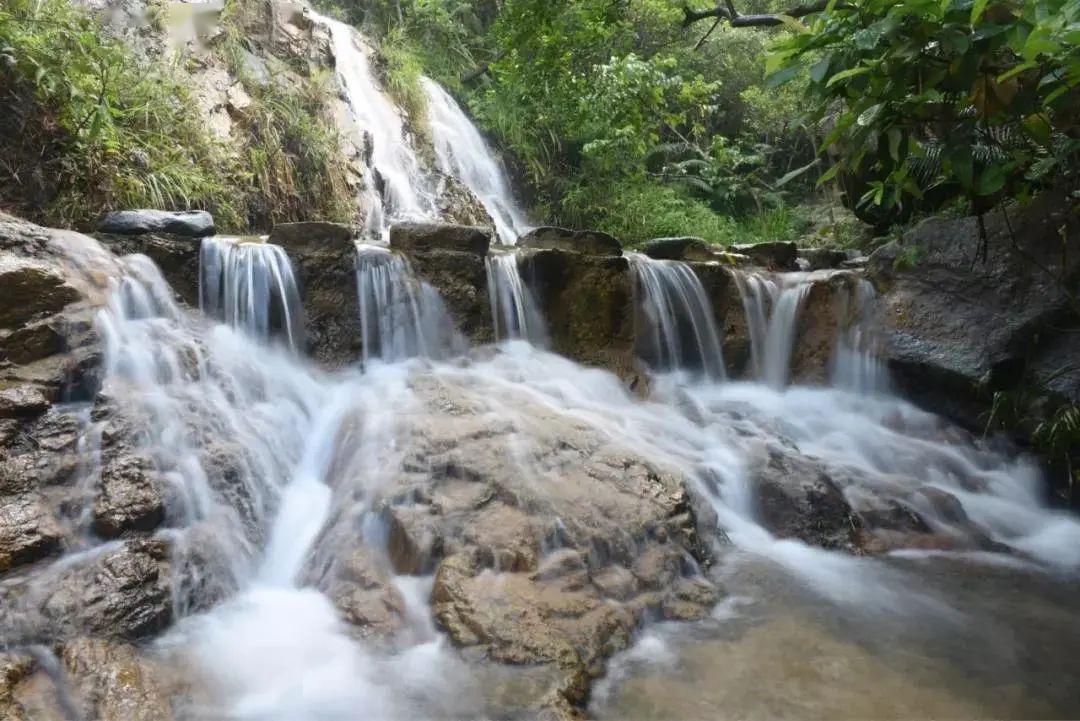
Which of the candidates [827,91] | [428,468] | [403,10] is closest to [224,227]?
[428,468]

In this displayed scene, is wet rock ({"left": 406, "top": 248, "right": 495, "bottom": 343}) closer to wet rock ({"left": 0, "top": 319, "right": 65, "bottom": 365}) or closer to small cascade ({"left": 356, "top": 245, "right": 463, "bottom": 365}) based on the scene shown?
small cascade ({"left": 356, "top": 245, "right": 463, "bottom": 365})

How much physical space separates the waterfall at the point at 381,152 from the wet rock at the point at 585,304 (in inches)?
121

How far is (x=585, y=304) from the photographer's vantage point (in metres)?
7.01

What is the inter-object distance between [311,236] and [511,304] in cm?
191

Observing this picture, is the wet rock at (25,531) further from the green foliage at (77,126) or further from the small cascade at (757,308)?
the small cascade at (757,308)

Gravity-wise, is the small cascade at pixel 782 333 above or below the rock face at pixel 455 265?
below

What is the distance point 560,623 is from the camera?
10.4 ft

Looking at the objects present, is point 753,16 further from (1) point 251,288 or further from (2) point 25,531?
(2) point 25,531

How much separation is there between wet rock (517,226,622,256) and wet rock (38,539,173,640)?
4763mm

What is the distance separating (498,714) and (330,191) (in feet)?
23.1

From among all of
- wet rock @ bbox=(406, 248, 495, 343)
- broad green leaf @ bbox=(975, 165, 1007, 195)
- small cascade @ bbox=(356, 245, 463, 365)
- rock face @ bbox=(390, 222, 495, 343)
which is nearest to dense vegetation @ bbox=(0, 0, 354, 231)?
small cascade @ bbox=(356, 245, 463, 365)

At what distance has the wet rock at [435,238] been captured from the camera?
6.55m

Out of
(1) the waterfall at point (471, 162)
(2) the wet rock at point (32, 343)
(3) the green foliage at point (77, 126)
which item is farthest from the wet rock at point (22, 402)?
(1) the waterfall at point (471, 162)

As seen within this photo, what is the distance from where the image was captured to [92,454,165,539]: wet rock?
3358 millimetres
